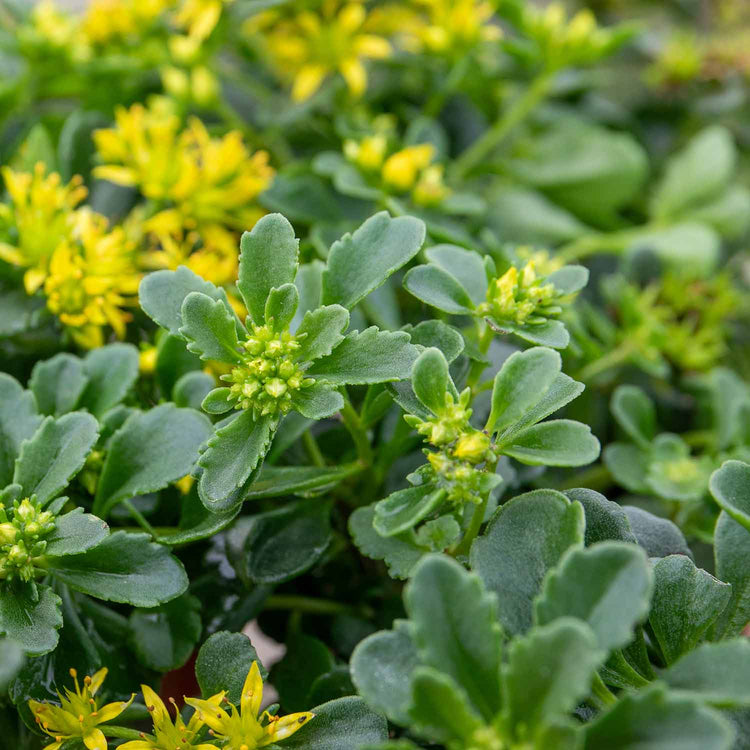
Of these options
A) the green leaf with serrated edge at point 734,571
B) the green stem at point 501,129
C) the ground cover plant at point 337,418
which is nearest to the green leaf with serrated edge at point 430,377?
the ground cover plant at point 337,418

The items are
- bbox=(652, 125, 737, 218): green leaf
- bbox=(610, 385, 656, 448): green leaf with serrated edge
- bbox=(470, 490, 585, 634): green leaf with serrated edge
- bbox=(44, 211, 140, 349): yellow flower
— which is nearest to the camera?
bbox=(470, 490, 585, 634): green leaf with serrated edge

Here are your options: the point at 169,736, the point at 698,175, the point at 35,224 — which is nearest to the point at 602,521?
the point at 169,736

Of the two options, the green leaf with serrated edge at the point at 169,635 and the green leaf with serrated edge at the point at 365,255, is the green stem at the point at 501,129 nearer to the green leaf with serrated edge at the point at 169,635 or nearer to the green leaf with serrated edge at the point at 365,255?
the green leaf with serrated edge at the point at 365,255

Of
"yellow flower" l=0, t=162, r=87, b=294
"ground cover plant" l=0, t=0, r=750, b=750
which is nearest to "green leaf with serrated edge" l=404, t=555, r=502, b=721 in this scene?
"ground cover plant" l=0, t=0, r=750, b=750

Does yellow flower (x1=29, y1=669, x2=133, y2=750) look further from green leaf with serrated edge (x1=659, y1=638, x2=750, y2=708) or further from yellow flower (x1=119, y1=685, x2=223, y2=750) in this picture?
green leaf with serrated edge (x1=659, y1=638, x2=750, y2=708)

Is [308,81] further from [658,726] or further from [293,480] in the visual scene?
[658,726]
